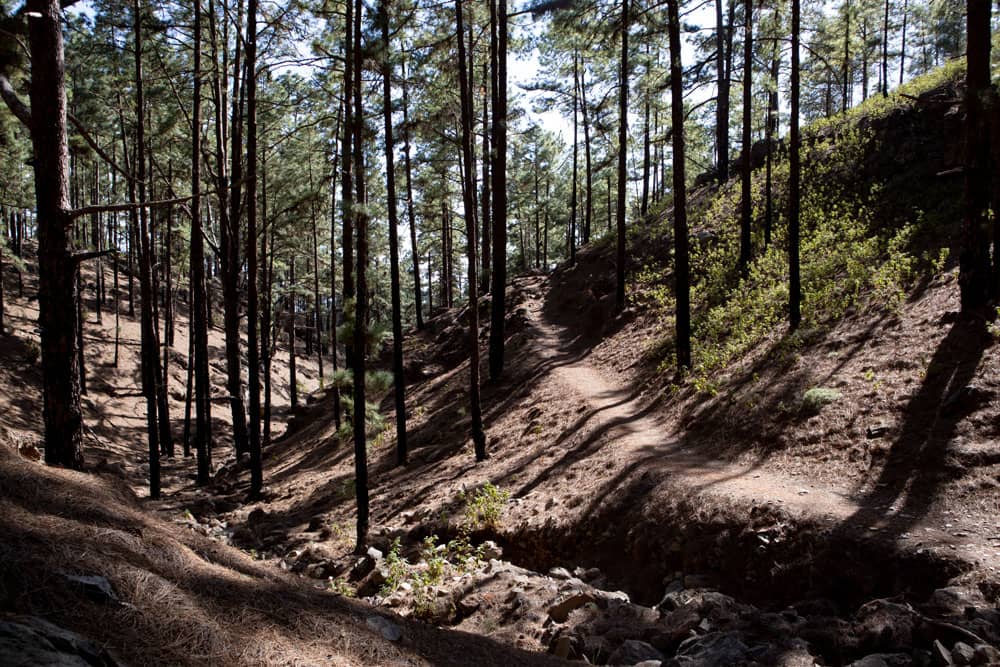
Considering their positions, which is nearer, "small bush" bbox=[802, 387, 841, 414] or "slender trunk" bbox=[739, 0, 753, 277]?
"small bush" bbox=[802, 387, 841, 414]

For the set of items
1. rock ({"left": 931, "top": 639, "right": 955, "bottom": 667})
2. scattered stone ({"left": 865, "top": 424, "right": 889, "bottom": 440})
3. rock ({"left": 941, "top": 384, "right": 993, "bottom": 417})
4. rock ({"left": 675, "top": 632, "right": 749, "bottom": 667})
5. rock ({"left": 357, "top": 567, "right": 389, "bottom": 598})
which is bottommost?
rock ({"left": 357, "top": 567, "right": 389, "bottom": 598})

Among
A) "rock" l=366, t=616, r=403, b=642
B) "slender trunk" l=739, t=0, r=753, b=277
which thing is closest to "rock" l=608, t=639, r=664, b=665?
"rock" l=366, t=616, r=403, b=642

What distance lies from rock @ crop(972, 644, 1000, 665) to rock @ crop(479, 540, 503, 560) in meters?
6.70

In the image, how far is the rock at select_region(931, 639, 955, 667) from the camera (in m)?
4.45

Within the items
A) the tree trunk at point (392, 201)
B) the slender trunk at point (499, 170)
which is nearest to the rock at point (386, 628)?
the tree trunk at point (392, 201)

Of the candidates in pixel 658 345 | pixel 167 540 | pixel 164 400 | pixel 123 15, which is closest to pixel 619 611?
pixel 167 540

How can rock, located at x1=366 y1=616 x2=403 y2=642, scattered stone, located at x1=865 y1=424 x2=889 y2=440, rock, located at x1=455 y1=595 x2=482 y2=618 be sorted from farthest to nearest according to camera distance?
scattered stone, located at x1=865 y1=424 x2=889 y2=440 < rock, located at x1=455 y1=595 x2=482 y2=618 < rock, located at x1=366 y1=616 x2=403 y2=642

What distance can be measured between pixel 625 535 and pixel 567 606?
83.7 inches

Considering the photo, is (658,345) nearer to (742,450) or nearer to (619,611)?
(742,450)

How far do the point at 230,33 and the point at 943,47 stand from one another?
4798 centimetres

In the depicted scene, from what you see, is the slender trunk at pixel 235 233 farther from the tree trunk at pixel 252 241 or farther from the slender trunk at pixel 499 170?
the slender trunk at pixel 499 170

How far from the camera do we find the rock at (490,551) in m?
9.91

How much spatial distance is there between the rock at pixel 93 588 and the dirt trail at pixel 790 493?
22.8 feet

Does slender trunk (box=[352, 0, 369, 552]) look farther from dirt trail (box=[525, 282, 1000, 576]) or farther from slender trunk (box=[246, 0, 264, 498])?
dirt trail (box=[525, 282, 1000, 576])
